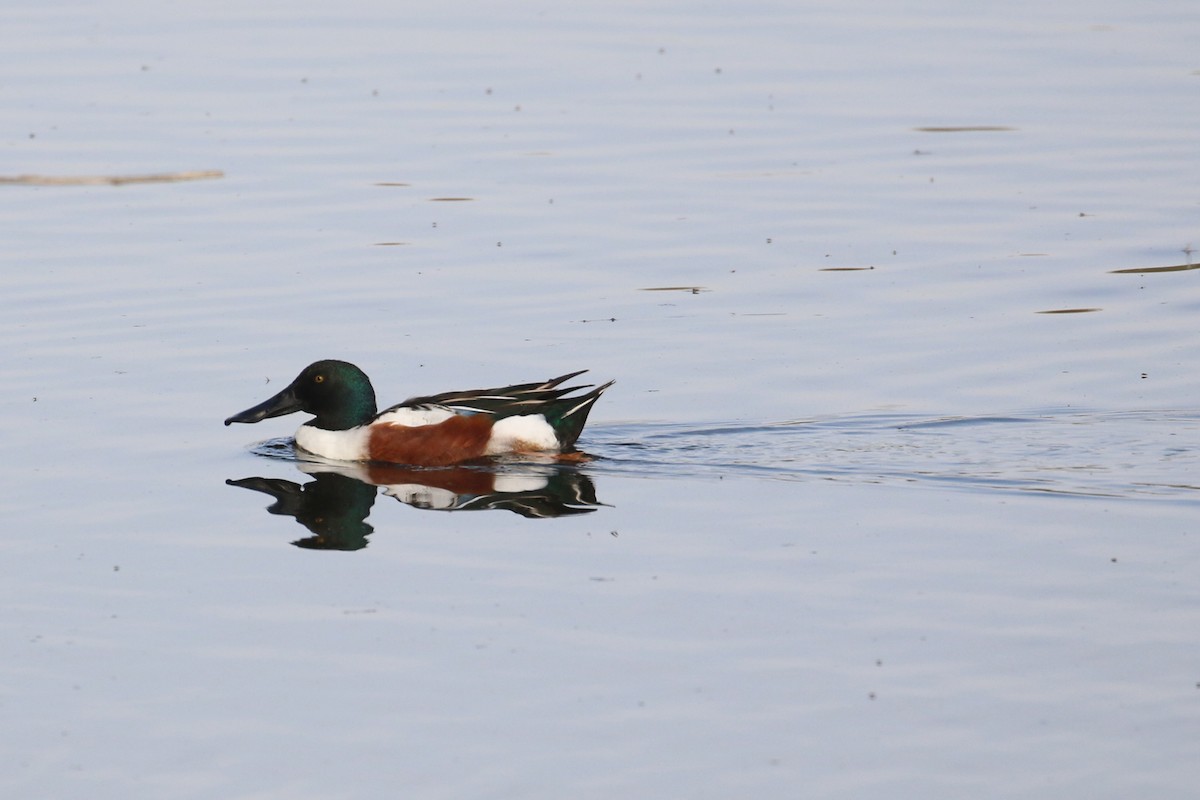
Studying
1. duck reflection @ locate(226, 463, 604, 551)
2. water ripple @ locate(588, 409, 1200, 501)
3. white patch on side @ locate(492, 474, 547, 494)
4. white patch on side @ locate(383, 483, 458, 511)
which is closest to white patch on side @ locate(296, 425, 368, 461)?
duck reflection @ locate(226, 463, 604, 551)

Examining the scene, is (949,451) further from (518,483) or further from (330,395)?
(330,395)

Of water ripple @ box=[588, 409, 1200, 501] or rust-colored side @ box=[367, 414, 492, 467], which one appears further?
rust-colored side @ box=[367, 414, 492, 467]

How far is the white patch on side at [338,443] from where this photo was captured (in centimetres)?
1151

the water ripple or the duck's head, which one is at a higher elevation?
the duck's head

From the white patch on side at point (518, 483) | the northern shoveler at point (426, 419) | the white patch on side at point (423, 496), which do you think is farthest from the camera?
the northern shoveler at point (426, 419)

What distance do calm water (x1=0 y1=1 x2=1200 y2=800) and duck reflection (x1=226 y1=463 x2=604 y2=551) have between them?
0.05 meters

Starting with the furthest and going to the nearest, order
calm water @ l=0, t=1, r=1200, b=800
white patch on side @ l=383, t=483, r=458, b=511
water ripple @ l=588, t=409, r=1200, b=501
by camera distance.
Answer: white patch on side @ l=383, t=483, r=458, b=511
water ripple @ l=588, t=409, r=1200, b=501
calm water @ l=0, t=1, r=1200, b=800

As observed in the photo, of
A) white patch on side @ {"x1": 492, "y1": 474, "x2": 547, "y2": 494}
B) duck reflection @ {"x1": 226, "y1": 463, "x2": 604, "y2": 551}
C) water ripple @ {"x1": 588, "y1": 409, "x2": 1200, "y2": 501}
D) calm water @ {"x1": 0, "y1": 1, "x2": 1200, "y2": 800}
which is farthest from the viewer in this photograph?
white patch on side @ {"x1": 492, "y1": 474, "x2": 547, "y2": 494}

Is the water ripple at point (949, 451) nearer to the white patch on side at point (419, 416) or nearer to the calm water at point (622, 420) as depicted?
the calm water at point (622, 420)

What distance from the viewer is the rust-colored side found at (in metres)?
11.2

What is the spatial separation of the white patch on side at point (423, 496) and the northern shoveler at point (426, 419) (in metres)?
0.46

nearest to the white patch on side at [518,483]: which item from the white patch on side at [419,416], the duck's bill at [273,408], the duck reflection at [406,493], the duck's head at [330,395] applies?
the duck reflection at [406,493]

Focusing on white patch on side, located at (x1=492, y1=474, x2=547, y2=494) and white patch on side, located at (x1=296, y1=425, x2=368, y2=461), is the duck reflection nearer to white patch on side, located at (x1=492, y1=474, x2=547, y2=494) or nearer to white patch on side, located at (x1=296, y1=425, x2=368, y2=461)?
white patch on side, located at (x1=492, y1=474, x2=547, y2=494)

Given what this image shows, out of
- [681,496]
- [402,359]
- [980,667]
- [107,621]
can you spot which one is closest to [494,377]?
[402,359]
